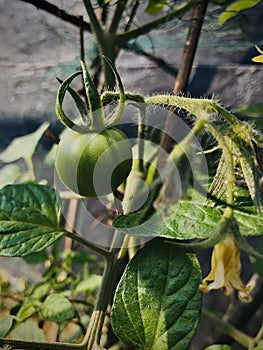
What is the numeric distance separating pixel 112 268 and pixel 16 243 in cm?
9

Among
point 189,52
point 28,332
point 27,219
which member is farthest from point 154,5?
point 28,332

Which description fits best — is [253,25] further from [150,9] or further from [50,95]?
[50,95]

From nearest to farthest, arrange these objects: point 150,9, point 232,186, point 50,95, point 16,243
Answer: point 232,186
point 16,243
point 150,9
point 50,95

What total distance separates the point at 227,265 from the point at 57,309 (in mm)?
358

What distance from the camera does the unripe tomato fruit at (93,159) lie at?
1.18 ft

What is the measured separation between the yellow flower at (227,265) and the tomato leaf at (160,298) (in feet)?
0.13

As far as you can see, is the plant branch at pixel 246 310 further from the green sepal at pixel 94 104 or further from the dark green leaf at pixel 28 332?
the green sepal at pixel 94 104

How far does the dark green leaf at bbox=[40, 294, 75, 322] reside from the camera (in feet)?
2.04

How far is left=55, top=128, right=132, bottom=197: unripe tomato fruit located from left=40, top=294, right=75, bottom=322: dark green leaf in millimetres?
282

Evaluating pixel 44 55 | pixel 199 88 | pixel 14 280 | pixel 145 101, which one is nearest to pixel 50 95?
pixel 44 55

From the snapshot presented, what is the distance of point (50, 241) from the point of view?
1.53 ft

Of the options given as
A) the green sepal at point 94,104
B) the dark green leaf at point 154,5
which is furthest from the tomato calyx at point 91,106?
the dark green leaf at point 154,5

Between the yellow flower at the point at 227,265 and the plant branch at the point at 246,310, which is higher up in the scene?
the yellow flower at the point at 227,265

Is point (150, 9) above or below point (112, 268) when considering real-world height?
above
